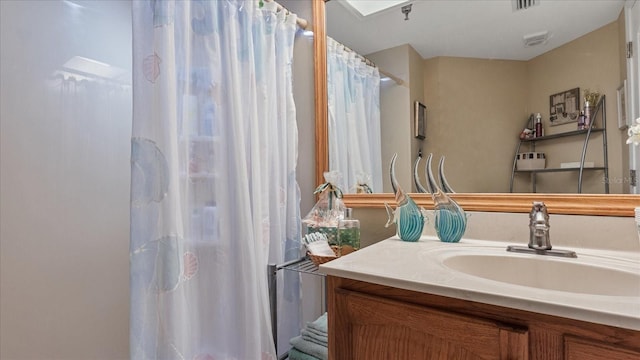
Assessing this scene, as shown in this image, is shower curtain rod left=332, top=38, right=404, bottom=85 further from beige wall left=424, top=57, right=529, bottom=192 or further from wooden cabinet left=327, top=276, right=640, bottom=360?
wooden cabinet left=327, top=276, right=640, bottom=360

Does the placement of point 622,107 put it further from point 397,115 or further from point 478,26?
point 397,115

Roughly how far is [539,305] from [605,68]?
80 cm

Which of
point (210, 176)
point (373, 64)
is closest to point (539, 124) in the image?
point (373, 64)

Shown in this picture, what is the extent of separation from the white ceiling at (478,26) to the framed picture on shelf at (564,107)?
15 centimetres

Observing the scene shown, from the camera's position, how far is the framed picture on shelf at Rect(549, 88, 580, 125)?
928 millimetres

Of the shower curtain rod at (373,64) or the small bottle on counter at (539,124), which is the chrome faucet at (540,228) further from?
the shower curtain rod at (373,64)

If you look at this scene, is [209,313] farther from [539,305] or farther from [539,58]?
[539,58]

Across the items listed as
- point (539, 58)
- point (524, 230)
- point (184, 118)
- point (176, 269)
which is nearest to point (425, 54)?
point (539, 58)

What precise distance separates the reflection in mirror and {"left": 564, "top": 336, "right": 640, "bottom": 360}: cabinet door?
59cm

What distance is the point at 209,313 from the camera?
3.75 ft

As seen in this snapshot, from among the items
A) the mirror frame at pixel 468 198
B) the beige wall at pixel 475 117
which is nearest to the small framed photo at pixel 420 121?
the beige wall at pixel 475 117

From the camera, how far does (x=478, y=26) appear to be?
1086 mm

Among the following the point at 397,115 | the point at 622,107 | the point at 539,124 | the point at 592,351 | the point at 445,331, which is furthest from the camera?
the point at 397,115

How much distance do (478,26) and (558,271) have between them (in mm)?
824
